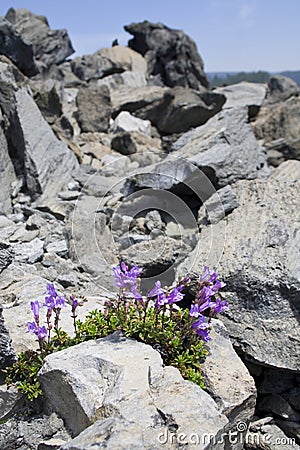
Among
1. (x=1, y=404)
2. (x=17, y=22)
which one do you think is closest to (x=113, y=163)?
(x=1, y=404)

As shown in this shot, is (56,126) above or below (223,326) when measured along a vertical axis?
above

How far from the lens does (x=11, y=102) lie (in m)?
9.84

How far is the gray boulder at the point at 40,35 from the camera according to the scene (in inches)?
1194

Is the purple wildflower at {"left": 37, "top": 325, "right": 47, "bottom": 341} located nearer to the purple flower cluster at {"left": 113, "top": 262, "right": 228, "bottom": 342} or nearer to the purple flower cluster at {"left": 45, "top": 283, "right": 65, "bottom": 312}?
the purple flower cluster at {"left": 45, "top": 283, "right": 65, "bottom": 312}

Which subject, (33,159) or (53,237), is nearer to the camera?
(53,237)

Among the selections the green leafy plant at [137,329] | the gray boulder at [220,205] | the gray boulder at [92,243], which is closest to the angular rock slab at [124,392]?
the green leafy plant at [137,329]

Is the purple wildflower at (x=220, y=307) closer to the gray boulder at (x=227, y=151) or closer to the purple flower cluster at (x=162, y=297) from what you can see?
the purple flower cluster at (x=162, y=297)

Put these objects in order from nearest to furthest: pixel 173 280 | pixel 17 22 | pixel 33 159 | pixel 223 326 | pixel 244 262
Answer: pixel 223 326 → pixel 244 262 → pixel 173 280 → pixel 33 159 → pixel 17 22

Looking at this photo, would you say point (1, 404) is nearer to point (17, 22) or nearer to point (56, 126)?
point (56, 126)

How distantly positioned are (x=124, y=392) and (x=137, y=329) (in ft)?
2.71

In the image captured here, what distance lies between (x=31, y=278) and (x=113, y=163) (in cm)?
564

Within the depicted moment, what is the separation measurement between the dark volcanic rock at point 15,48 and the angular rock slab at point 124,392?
1281 cm

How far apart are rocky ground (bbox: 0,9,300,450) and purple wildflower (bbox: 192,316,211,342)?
0.19m

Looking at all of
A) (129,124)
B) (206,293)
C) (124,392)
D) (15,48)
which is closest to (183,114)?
(129,124)
